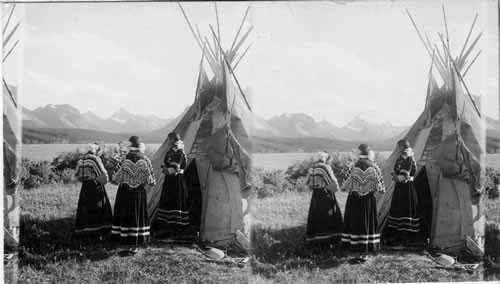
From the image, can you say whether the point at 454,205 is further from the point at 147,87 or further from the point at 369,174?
the point at 147,87

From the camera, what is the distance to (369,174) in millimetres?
5707

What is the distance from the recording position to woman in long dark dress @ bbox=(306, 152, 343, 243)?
5668 millimetres

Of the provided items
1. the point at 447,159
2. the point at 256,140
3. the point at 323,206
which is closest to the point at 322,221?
the point at 323,206

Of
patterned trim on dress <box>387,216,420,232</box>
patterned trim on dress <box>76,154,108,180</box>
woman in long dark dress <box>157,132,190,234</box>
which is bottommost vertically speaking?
patterned trim on dress <box>387,216,420,232</box>

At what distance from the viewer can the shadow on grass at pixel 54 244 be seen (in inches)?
218

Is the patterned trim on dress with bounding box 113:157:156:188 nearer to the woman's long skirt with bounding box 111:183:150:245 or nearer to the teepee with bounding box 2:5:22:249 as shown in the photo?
the woman's long skirt with bounding box 111:183:150:245

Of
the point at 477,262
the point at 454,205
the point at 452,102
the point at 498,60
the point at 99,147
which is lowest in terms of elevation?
the point at 477,262

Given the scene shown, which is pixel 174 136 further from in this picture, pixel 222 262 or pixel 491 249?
pixel 491 249

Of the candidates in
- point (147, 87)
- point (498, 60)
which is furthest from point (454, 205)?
point (147, 87)

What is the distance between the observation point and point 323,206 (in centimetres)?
568

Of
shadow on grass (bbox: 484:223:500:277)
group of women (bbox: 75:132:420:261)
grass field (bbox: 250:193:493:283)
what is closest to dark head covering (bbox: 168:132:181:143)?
group of women (bbox: 75:132:420:261)

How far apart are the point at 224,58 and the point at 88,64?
3.82 ft

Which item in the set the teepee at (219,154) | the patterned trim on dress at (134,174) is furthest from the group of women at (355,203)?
the patterned trim on dress at (134,174)

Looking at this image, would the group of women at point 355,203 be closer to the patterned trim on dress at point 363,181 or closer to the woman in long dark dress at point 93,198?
the patterned trim on dress at point 363,181
